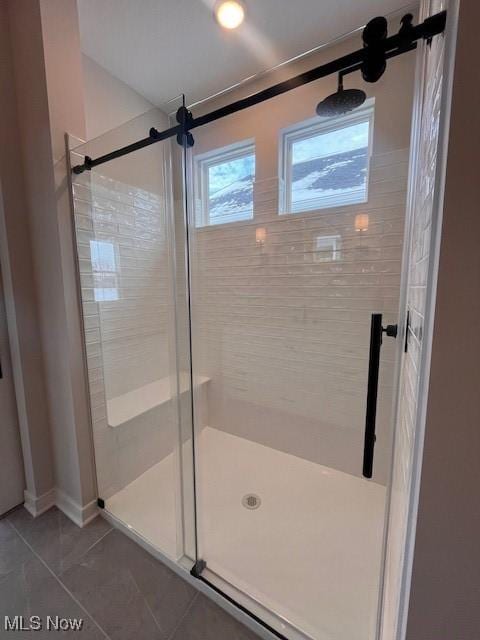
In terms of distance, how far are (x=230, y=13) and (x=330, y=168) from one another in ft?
3.04

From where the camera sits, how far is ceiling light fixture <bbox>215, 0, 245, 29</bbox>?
4.48ft

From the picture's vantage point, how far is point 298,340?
193 cm

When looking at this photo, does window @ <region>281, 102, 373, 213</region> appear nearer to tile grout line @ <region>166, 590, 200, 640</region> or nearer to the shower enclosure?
the shower enclosure

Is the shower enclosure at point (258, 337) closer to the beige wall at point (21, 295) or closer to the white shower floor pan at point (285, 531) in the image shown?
the white shower floor pan at point (285, 531)

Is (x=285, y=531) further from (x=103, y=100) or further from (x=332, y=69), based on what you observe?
(x=103, y=100)

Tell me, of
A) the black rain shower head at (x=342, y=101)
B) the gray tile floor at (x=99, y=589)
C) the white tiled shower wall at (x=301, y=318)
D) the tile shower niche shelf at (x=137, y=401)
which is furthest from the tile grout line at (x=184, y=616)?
the black rain shower head at (x=342, y=101)

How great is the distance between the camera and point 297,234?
5.96 ft

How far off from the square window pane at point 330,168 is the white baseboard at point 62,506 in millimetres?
2163

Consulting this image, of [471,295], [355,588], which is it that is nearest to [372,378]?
[471,295]

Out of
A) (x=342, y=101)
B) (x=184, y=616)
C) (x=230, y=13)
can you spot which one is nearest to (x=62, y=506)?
(x=184, y=616)

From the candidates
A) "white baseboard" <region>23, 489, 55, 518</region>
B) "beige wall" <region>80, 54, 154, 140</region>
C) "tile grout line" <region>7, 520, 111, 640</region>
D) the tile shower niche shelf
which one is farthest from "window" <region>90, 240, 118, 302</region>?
"tile grout line" <region>7, 520, 111, 640</region>

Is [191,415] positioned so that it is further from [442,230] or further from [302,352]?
[442,230]

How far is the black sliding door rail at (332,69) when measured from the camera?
0.58m

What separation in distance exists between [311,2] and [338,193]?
938 millimetres
